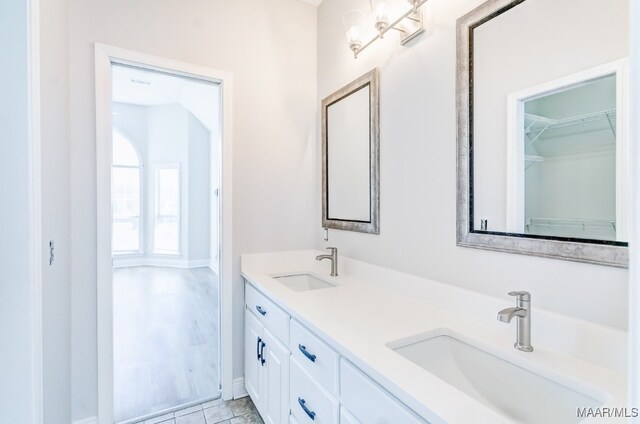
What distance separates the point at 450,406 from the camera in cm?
73

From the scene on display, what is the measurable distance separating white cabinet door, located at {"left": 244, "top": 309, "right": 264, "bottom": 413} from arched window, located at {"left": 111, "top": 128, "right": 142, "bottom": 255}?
206 inches

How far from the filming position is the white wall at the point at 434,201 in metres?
0.98

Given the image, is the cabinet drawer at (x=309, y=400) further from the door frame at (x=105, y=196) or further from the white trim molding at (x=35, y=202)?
the door frame at (x=105, y=196)

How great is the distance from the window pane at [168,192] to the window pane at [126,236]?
21.1 inches

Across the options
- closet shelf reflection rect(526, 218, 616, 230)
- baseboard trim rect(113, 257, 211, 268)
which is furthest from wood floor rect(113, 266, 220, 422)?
closet shelf reflection rect(526, 218, 616, 230)

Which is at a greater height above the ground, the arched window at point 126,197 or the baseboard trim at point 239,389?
the arched window at point 126,197

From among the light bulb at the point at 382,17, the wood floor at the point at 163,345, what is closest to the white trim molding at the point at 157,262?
the wood floor at the point at 163,345

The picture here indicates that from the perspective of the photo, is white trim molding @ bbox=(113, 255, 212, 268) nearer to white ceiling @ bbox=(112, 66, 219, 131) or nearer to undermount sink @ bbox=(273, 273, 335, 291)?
white ceiling @ bbox=(112, 66, 219, 131)

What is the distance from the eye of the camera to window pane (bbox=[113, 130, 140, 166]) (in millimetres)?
6227

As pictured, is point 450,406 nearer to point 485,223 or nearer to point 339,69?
point 485,223

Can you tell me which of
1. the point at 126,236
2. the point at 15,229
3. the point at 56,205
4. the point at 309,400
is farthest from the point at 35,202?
the point at 126,236

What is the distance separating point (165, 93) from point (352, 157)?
4.88 m

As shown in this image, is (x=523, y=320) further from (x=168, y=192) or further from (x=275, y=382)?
(x=168, y=192)

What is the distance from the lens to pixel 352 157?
2043mm
